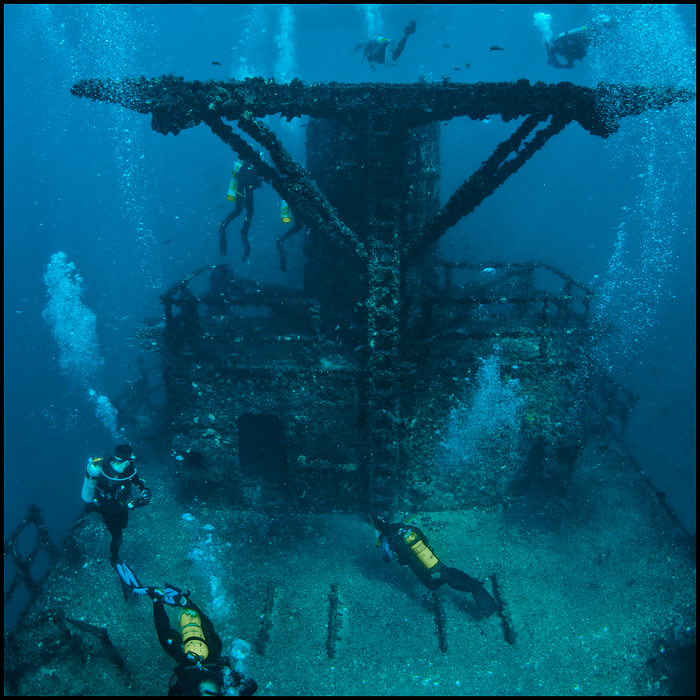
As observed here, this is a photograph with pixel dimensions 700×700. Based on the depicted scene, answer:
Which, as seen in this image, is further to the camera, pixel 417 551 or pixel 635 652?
pixel 417 551

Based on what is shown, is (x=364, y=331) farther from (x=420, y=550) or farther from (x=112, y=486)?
(x=112, y=486)

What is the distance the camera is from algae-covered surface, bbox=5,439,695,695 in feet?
15.5

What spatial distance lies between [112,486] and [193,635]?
254 cm

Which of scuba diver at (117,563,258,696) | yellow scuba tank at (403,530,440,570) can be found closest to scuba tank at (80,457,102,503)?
scuba diver at (117,563,258,696)

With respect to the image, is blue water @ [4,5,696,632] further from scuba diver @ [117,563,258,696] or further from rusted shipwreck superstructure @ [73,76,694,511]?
scuba diver @ [117,563,258,696]

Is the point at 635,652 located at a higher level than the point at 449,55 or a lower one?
lower

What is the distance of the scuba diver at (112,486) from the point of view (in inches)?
219

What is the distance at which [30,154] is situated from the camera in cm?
7112

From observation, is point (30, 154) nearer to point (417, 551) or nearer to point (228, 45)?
point (228, 45)

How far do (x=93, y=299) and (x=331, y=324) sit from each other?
51.3 meters

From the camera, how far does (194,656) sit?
3.81 metres

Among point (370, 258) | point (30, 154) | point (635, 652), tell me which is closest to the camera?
point (635, 652)

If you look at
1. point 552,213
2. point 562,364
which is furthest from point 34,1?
point 552,213

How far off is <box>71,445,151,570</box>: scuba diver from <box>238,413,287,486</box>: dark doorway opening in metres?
2.10
